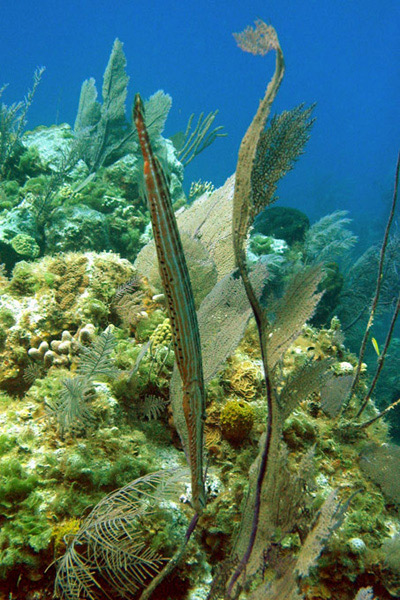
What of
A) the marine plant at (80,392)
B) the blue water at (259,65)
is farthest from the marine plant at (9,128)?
the blue water at (259,65)

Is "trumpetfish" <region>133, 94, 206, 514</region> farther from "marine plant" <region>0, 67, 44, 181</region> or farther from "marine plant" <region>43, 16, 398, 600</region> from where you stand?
"marine plant" <region>0, 67, 44, 181</region>

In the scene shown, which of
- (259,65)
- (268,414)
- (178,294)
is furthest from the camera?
(259,65)

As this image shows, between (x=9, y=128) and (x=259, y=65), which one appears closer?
(x=9, y=128)

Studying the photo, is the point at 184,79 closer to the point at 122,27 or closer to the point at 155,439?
the point at 122,27

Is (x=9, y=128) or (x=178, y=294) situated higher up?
(x=9, y=128)

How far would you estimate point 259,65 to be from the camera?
494 feet

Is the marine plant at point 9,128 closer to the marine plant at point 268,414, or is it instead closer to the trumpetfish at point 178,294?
the marine plant at point 268,414

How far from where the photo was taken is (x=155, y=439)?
3604 millimetres

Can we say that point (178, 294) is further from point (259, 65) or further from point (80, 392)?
point (259, 65)

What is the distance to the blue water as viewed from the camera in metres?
122

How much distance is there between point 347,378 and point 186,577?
3189mm

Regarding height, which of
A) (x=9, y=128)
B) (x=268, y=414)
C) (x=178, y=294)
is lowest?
(x=268, y=414)

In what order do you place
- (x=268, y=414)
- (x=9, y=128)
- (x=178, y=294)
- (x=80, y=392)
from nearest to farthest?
(x=178, y=294)
(x=268, y=414)
(x=80, y=392)
(x=9, y=128)

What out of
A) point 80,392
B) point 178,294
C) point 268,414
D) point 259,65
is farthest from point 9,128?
point 259,65
